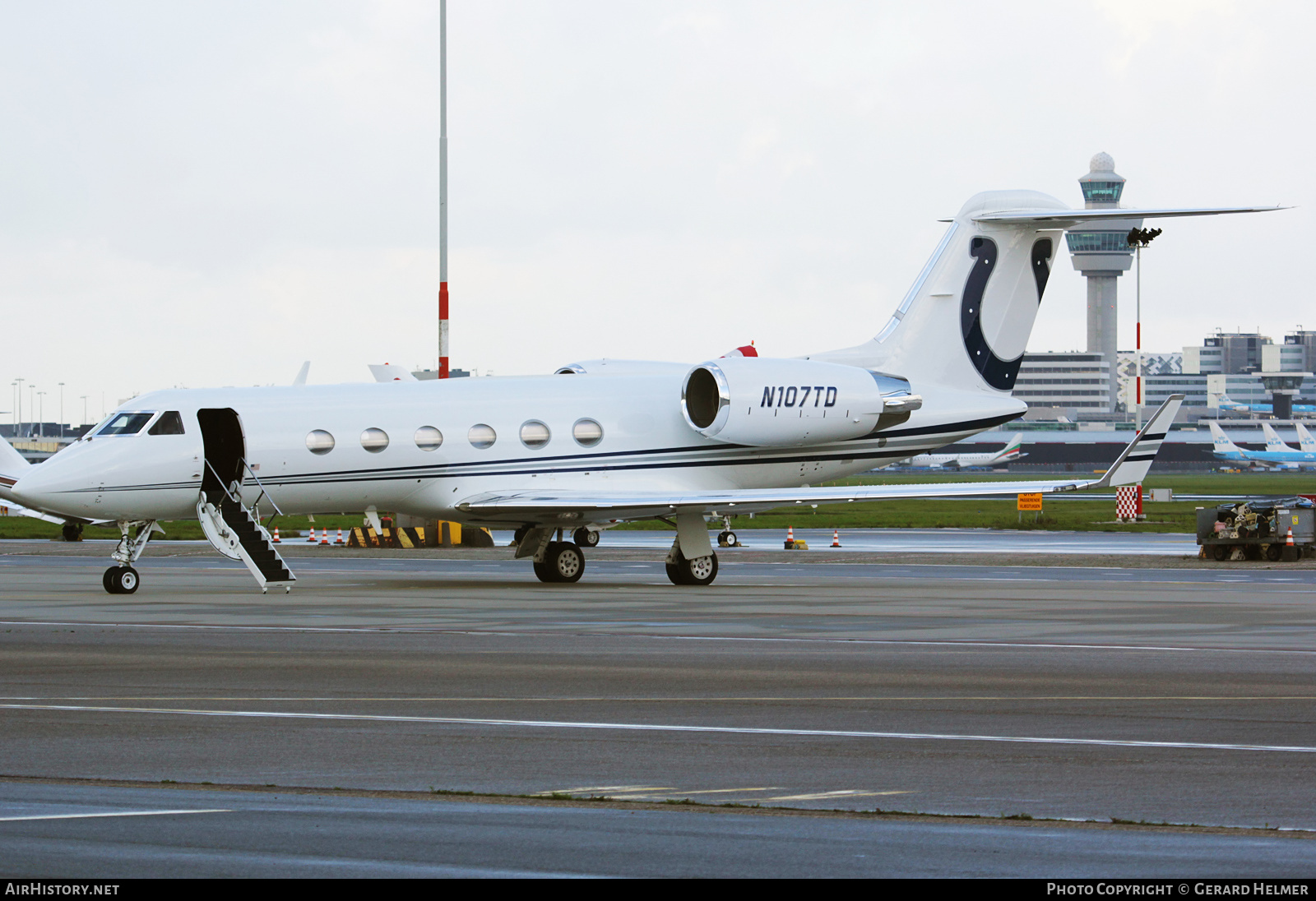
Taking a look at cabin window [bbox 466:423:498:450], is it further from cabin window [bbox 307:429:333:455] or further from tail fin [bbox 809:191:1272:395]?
tail fin [bbox 809:191:1272:395]

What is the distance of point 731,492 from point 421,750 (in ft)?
54.6

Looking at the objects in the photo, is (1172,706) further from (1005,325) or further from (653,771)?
(1005,325)

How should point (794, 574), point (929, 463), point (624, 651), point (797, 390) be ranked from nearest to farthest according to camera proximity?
1. point (624, 651)
2. point (797, 390)
3. point (794, 574)
4. point (929, 463)

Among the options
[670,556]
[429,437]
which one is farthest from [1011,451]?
[429,437]

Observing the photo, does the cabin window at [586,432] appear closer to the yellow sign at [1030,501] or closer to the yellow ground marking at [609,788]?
the yellow ground marking at [609,788]

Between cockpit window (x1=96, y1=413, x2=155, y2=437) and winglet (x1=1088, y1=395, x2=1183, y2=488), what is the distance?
15.3 m

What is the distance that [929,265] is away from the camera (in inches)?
1264

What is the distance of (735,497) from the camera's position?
87.0 ft

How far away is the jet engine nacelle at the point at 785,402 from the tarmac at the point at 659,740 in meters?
6.91

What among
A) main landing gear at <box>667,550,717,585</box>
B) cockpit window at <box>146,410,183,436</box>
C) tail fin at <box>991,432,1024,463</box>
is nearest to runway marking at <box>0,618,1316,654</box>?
cockpit window at <box>146,410,183,436</box>

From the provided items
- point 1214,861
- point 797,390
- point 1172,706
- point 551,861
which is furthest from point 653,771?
point 797,390

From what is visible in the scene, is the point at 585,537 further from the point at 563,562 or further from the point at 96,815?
the point at 96,815

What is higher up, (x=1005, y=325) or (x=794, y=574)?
(x=1005, y=325)

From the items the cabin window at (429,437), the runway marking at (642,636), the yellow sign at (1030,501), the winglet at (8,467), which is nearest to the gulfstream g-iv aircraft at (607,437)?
the cabin window at (429,437)
